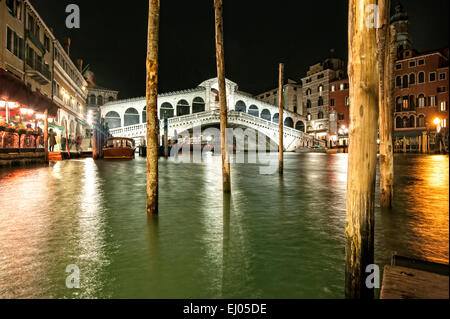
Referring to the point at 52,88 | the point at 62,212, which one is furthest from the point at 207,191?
the point at 52,88

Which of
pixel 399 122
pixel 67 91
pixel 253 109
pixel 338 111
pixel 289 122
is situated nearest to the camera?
pixel 67 91

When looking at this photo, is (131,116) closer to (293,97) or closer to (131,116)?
(131,116)

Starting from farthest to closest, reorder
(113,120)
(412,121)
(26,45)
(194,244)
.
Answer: (113,120), (412,121), (26,45), (194,244)

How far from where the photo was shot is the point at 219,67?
6.61m

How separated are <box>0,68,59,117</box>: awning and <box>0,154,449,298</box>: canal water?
619cm

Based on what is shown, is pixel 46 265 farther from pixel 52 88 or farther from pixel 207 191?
pixel 52 88

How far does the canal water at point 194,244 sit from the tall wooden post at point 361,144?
1.18 feet

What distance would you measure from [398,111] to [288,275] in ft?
152

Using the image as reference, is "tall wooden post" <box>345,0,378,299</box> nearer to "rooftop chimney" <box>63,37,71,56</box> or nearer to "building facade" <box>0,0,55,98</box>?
"building facade" <box>0,0,55,98</box>

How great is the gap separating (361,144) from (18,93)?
1306 centimetres

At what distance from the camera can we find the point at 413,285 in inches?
65.5

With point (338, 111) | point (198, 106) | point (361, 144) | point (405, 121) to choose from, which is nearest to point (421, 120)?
point (405, 121)

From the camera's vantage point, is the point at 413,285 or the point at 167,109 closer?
the point at 413,285

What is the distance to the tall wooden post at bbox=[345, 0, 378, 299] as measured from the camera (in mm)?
1987
